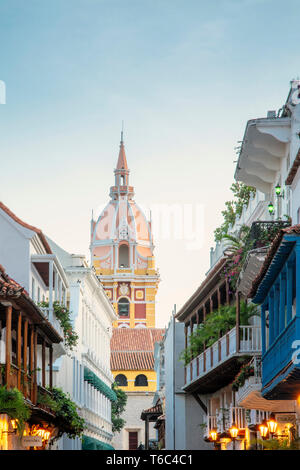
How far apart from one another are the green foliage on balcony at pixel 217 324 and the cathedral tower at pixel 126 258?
87569 mm

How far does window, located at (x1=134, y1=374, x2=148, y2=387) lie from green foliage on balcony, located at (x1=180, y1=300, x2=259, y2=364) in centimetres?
6427

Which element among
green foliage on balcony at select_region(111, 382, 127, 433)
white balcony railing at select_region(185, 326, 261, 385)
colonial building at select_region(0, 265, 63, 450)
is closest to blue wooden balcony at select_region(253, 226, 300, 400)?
white balcony railing at select_region(185, 326, 261, 385)

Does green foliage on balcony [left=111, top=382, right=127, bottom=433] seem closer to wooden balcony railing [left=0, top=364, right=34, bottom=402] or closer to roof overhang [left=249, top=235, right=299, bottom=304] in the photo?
wooden balcony railing [left=0, top=364, right=34, bottom=402]

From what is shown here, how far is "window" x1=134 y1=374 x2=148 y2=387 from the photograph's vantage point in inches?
4205

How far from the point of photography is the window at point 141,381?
10681 centimetres

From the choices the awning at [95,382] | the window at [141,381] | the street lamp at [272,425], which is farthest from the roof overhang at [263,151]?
the window at [141,381]

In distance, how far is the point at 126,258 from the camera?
5340 inches

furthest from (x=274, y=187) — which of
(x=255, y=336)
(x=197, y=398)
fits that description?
(x=197, y=398)

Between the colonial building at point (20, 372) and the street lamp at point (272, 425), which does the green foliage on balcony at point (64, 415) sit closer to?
the colonial building at point (20, 372)

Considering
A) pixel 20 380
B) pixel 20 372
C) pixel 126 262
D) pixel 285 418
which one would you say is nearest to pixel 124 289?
pixel 126 262

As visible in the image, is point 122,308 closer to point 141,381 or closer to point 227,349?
point 141,381

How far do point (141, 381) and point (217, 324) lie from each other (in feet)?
234

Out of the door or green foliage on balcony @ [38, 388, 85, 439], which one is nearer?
green foliage on balcony @ [38, 388, 85, 439]
